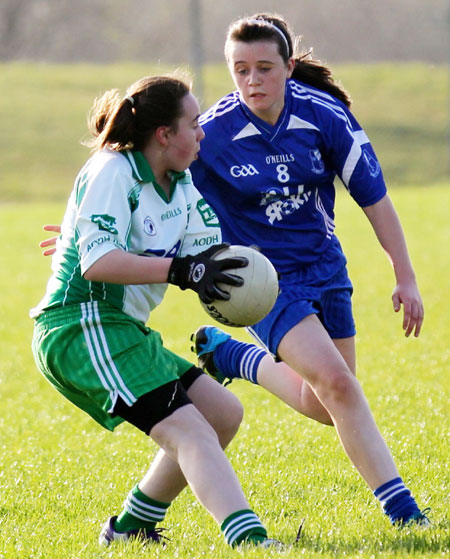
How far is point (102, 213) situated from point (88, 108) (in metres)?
33.0

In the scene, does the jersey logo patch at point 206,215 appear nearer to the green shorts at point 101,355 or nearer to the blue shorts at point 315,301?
the green shorts at point 101,355

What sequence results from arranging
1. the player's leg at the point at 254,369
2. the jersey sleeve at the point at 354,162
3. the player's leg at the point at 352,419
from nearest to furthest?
the player's leg at the point at 352,419 → the jersey sleeve at the point at 354,162 → the player's leg at the point at 254,369

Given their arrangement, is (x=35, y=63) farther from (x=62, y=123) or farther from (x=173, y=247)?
(x=173, y=247)

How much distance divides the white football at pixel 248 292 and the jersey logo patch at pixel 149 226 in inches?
11.8

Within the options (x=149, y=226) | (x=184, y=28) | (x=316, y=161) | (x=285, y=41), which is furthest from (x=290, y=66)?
(x=184, y=28)

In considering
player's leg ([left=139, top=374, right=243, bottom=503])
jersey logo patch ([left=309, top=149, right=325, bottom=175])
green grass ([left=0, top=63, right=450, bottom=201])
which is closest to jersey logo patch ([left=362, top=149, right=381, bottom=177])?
jersey logo patch ([left=309, top=149, right=325, bottom=175])

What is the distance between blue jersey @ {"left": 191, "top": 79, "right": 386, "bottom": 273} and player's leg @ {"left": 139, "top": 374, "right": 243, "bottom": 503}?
96cm

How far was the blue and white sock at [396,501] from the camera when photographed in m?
3.98

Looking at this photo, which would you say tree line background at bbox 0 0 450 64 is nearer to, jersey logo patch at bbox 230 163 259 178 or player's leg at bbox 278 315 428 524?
jersey logo patch at bbox 230 163 259 178

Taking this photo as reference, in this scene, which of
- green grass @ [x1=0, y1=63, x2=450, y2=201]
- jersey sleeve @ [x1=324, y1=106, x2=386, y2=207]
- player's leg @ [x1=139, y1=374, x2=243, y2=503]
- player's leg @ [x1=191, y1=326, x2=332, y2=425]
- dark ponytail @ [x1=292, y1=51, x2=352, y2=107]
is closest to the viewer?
player's leg @ [x1=139, y1=374, x2=243, y2=503]

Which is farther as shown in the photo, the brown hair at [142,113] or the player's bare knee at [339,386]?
the player's bare knee at [339,386]

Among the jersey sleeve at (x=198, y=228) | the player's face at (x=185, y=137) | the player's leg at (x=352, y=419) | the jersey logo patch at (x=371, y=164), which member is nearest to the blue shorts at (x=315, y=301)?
the player's leg at (x=352, y=419)

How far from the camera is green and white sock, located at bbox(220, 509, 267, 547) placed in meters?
3.44

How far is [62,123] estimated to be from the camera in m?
34.8
